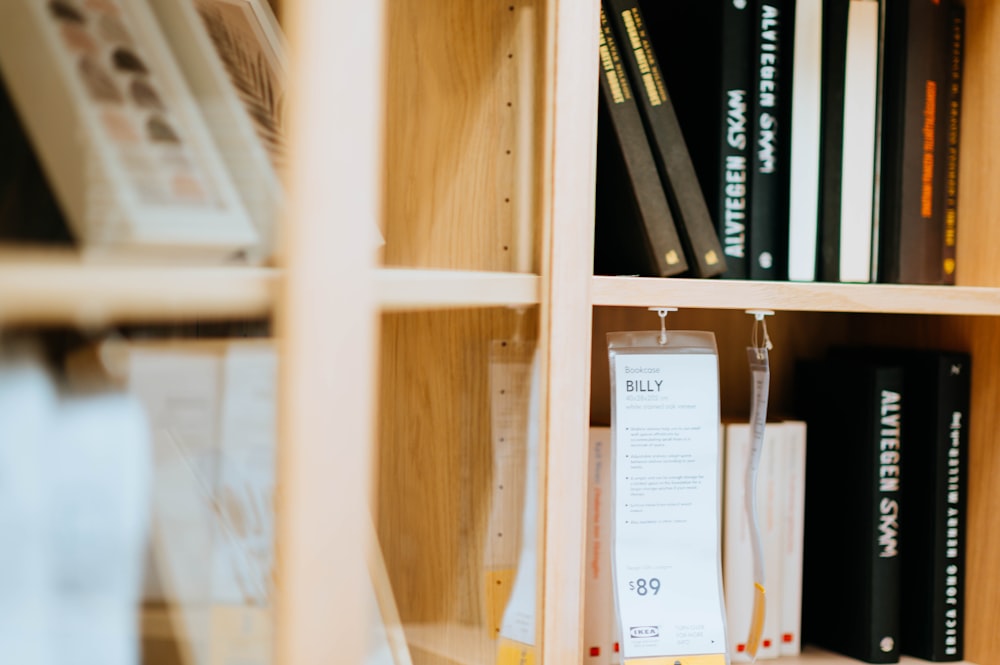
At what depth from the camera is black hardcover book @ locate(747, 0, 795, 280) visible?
899 mm

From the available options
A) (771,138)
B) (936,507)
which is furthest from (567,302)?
(936,507)

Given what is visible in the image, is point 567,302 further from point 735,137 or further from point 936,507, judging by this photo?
point 936,507

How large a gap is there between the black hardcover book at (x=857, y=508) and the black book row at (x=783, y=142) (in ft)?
0.49

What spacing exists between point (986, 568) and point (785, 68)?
60 cm

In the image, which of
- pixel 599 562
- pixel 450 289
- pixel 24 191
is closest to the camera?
pixel 24 191

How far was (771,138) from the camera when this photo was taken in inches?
35.8

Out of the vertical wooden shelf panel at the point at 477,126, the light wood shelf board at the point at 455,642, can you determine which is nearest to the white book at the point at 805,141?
the vertical wooden shelf panel at the point at 477,126

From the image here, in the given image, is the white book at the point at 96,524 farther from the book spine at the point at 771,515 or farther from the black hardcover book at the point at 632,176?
the book spine at the point at 771,515

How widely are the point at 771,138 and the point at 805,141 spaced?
4 centimetres

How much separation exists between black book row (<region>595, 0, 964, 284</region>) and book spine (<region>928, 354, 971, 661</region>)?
0.13 meters

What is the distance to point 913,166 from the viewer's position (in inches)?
37.1

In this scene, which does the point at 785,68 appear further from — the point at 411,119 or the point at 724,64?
the point at 411,119

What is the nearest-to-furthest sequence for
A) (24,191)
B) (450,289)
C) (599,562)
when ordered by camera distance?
(24,191) < (450,289) < (599,562)

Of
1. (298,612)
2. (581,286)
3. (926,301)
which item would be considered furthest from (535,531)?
(926,301)
